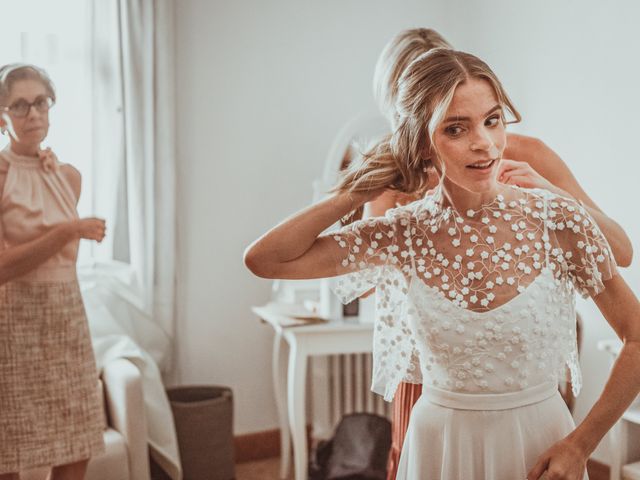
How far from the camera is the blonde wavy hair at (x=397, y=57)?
163 cm

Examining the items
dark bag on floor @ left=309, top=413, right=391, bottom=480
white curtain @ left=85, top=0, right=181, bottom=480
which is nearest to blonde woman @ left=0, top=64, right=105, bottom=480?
white curtain @ left=85, top=0, right=181, bottom=480

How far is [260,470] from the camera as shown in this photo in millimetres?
3180

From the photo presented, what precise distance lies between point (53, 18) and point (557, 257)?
2250mm

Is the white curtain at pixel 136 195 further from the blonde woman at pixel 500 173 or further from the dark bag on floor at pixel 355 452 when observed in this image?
the blonde woman at pixel 500 173

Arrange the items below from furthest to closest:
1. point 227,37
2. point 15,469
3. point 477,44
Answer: point 477,44, point 227,37, point 15,469

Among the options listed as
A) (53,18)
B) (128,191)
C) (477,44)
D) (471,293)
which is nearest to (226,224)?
(128,191)

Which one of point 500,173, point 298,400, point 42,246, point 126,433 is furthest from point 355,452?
point 500,173

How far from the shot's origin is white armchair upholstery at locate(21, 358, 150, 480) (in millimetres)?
2318

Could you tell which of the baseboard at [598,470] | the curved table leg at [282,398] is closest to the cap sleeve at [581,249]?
the baseboard at [598,470]

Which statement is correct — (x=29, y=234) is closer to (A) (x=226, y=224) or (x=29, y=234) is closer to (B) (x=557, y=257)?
(B) (x=557, y=257)

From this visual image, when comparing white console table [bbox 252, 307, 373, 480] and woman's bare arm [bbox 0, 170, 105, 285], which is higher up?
woman's bare arm [bbox 0, 170, 105, 285]

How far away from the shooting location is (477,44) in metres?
3.46

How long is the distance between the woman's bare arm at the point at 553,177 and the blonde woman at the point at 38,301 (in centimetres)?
101

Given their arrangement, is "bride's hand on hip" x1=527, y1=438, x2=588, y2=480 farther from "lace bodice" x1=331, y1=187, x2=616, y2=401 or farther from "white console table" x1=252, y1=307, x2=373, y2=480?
"white console table" x1=252, y1=307, x2=373, y2=480
